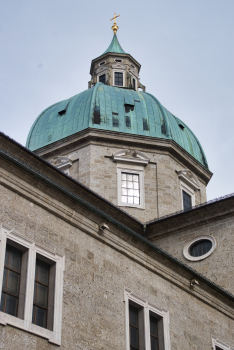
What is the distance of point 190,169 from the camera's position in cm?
3189

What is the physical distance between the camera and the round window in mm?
24345

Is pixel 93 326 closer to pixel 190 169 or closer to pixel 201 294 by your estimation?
pixel 201 294

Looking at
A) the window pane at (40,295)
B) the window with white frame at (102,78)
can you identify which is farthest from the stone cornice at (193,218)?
the window with white frame at (102,78)

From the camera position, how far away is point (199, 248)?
24922 millimetres

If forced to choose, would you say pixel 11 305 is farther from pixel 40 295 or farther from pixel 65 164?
pixel 65 164

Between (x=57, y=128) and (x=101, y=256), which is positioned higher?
(x=57, y=128)

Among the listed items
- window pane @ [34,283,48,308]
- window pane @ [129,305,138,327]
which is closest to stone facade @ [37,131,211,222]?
Result: window pane @ [129,305,138,327]

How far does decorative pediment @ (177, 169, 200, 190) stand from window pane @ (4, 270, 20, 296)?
715 inches

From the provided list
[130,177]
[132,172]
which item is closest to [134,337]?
[130,177]

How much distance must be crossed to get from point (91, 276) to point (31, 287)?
2157 mm

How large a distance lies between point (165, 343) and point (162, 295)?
1.41 meters

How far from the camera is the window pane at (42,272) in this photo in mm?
14047

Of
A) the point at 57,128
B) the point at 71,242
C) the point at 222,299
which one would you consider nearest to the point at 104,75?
the point at 57,128

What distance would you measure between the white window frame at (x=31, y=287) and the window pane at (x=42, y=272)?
0.22 meters
